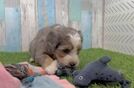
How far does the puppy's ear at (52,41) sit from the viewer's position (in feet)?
6.02

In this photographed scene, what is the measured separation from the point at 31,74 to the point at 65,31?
0.49 m

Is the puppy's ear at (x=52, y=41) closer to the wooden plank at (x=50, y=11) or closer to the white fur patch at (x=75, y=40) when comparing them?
the white fur patch at (x=75, y=40)

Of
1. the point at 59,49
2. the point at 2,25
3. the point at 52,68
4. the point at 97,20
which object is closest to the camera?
the point at 52,68

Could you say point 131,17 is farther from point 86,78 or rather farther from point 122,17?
point 86,78

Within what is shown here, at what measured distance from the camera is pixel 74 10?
3068mm

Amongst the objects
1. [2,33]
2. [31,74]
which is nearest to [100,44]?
[2,33]

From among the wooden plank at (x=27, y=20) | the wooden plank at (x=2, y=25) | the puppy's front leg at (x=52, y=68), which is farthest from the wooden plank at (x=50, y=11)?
the puppy's front leg at (x=52, y=68)

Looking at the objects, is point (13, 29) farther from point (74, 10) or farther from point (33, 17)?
point (74, 10)

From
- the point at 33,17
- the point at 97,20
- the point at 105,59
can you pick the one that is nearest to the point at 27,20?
the point at 33,17

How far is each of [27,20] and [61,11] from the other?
34cm

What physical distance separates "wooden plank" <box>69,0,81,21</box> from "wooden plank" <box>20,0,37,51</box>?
356mm

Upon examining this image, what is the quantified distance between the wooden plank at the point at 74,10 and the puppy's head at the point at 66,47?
3.90ft

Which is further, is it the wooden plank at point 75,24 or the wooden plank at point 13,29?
the wooden plank at point 75,24

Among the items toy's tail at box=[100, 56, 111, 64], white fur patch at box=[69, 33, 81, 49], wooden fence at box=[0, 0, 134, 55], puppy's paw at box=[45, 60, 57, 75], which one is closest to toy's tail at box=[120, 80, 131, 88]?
toy's tail at box=[100, 56, 111, 64]
